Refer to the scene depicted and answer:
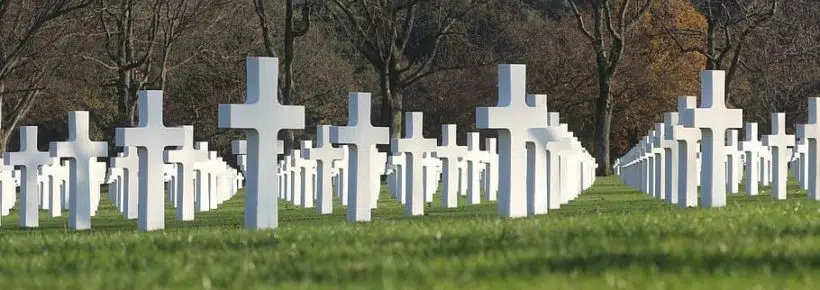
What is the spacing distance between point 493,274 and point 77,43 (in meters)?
44.2

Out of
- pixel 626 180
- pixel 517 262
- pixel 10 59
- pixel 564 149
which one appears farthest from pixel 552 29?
pixel 517 262

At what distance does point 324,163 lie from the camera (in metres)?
24.2

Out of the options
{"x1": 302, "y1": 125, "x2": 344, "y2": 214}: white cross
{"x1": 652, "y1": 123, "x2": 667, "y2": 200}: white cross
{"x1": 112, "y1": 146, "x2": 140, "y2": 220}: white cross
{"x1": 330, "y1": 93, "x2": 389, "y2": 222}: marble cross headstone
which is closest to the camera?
{"x1": 330, "y1": 93, "x2": 389, "y2": 222}: marble cross headstone

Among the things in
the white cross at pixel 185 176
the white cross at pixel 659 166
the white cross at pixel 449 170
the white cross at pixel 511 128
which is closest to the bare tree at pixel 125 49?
the white cross at pixel 659 166

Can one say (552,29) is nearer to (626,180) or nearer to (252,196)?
(626,180)

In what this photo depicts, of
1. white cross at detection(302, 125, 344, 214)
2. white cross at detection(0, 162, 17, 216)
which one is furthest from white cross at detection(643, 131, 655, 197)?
white cross at detection(0, 162, 17, 216)

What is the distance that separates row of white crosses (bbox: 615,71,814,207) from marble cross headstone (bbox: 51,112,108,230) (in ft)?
22.8

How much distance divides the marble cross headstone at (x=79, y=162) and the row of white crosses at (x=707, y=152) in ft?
22.8

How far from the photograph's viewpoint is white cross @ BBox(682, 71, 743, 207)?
1875 centimetres

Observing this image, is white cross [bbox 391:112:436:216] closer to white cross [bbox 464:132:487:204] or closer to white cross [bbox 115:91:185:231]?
white cross [bbox 115:91:185:231]

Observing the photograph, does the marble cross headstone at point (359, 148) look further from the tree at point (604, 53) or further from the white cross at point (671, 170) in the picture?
the tree at point (604, 53)

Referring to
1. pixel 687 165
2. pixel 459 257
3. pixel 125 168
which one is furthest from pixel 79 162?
pixel 459 257

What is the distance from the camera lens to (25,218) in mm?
22938

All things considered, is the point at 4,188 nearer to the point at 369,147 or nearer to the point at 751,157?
the point at 369,147
